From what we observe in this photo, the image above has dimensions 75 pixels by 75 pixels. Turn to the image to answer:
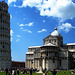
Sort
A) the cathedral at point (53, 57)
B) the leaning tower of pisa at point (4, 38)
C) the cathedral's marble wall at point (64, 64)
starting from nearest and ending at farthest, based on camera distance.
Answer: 1. the leaning tower of pisa at point (4, 38)
2. the cathedral at point (53, 57)
3. the cathedral's marble wall at point (64, 64)

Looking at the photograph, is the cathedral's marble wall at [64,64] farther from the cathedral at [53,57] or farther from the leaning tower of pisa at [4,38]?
the leaning tower of pisa at [4,38]

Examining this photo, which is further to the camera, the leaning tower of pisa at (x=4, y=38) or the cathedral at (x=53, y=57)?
the cathedral at (x=53, y=57)

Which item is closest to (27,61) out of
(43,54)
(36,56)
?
(36,56)

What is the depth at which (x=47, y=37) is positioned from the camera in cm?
9894

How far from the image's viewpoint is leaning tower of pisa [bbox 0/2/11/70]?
3093 inches

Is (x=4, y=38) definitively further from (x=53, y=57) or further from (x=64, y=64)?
(x=64, y=64)

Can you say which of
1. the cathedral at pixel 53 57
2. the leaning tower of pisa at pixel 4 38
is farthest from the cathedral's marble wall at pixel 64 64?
the leaning tower of pisa at pixel 4 38

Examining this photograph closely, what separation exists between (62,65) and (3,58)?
30510mm

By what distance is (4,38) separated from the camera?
80.6m

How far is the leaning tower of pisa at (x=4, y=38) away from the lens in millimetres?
78562

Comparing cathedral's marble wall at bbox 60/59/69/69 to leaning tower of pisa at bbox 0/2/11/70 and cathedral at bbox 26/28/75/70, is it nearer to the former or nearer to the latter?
cathedral at bbox 26/28/75/70

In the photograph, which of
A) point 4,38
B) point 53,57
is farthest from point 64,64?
point 4,38

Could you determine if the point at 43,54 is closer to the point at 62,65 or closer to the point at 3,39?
the point at 62,65

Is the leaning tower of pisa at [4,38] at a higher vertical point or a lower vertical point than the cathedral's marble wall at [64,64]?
Answer: higher
